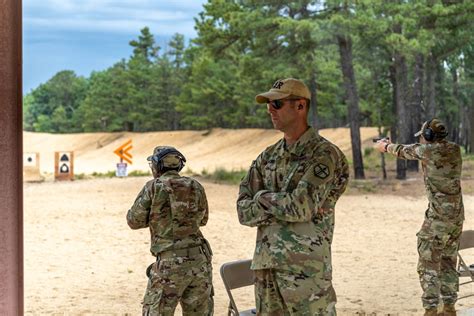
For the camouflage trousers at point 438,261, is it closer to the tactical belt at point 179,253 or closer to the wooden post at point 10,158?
the tactical belt at point 179,253

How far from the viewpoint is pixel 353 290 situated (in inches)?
206

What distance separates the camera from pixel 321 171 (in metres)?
2.21

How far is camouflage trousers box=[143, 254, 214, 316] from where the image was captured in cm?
281

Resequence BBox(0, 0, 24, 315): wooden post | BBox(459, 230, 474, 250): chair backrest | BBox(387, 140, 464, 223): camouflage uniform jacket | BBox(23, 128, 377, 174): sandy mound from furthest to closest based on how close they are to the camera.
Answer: BBox(23, 128, 377, 174): sandy mound → BBox(459, 230, 474, 250): chair backrest → BBox(387, 140, 464, 223): camouflage uniform jacket → BBox(0, 0, 24, 315): wooden post

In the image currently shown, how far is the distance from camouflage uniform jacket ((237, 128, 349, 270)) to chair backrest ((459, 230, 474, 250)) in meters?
1.97

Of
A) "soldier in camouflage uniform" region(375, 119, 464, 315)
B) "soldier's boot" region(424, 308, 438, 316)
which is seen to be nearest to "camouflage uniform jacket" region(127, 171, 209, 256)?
"soldier in camouflage uniform" region(375, 119, 464, 315)

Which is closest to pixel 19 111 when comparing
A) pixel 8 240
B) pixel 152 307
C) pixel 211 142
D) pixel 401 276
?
pixel 8 240

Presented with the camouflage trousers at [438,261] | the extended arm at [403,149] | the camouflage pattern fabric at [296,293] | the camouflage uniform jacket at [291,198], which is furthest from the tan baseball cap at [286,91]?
the camouflage trousers at [438,261]

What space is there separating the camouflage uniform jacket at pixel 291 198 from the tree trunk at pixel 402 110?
1214 cm

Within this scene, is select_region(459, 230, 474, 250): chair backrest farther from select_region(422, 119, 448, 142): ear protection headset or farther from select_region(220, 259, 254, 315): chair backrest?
select_region(220, 259, 254, 315): chair backrest

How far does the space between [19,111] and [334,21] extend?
1092 centimetres

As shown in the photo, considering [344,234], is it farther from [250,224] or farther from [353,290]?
[250,224]

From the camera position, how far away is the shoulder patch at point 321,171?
2203 mm

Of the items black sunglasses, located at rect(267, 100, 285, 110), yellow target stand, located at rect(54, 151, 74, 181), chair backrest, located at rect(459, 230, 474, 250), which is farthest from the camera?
yellow target stand, located at rect(54, 151, 74, 181)
